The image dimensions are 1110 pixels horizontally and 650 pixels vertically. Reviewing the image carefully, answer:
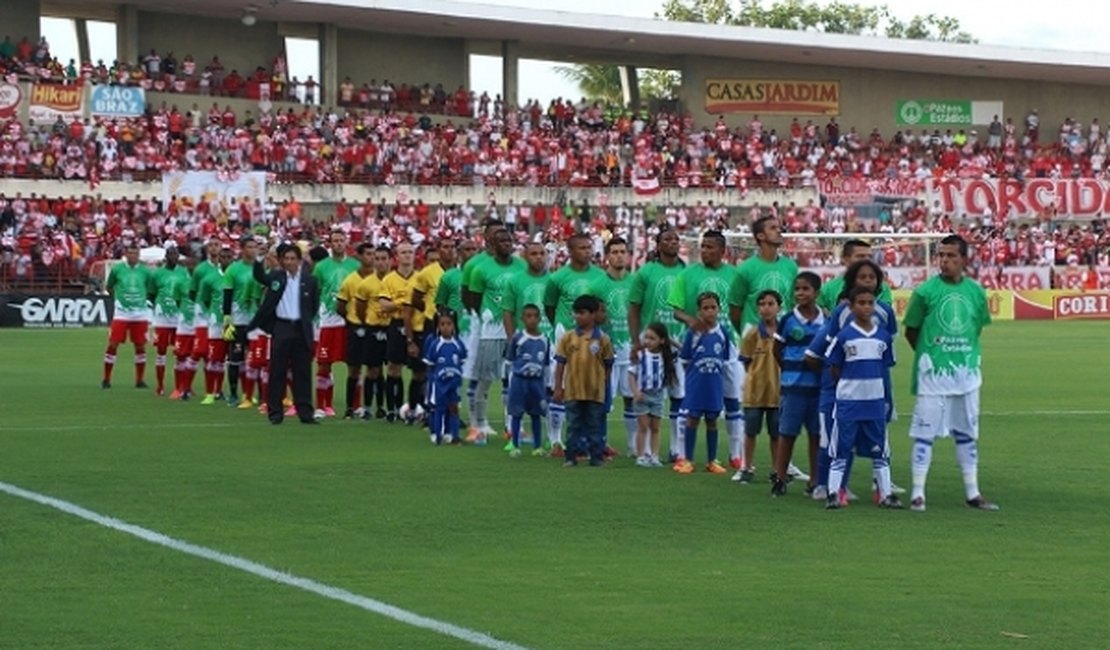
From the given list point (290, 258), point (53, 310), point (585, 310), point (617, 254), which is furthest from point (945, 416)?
point (53, 310)

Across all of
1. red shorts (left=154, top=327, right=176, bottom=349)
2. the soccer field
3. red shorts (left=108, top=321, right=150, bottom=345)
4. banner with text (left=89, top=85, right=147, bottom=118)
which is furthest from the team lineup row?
banner with text (left=89, top=85, right=147, bottom=118)

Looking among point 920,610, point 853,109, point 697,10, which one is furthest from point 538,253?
point 697,10

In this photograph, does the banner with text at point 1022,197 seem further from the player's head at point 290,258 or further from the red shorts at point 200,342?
the player's head at point 290,258

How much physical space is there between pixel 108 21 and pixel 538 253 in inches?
1817

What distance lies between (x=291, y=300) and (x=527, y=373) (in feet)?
14.4

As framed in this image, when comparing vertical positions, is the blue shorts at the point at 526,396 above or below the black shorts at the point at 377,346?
below

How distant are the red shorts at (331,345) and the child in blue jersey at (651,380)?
262 inches

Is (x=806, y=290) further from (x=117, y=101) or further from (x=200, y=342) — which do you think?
(x=117, y=101)

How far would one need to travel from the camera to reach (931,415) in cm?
1459

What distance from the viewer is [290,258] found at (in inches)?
881

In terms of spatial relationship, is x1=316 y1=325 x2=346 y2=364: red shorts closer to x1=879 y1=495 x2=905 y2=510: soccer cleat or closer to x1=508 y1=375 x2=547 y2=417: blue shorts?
x1=508 y1=375 x2=547 y2=417: blue shorts

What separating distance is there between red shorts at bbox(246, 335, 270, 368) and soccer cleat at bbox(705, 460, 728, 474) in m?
7.99

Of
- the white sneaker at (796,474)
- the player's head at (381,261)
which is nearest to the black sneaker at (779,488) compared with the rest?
the white sneaker at (796,474)

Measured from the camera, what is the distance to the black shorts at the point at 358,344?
892 inches
